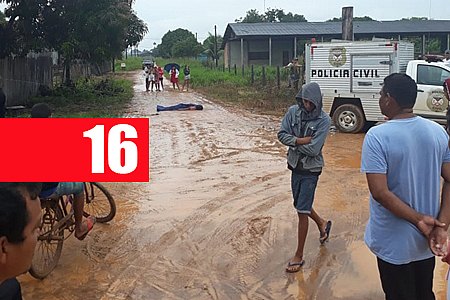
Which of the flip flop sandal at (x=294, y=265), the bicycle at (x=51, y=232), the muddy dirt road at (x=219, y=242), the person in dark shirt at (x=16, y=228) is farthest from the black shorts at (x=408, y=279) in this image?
the bicycle at (x=51, y=232)

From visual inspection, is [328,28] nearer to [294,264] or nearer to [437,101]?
[437,101]

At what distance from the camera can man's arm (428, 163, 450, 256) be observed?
323 centimetres

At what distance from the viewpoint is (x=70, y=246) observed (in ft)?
19.6

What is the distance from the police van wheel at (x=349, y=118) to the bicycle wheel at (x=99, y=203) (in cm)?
853

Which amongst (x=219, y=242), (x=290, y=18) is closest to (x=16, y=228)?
(x=219, y=242)

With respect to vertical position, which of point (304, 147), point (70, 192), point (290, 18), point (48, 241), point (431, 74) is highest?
point (290, 18)

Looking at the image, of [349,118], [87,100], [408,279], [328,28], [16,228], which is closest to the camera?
[16,228]

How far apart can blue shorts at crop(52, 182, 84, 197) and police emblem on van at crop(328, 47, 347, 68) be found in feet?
32.6

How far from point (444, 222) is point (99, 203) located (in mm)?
4627

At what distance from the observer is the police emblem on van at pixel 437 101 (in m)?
12.4

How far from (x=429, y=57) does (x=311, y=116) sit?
348 inches

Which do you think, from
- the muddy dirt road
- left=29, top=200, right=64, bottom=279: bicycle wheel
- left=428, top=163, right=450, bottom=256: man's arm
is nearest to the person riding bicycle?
left=29, top=200, right=64, bottom=279: bicycle wheel

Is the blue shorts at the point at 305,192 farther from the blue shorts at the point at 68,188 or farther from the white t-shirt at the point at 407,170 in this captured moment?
the blue shorts at the point at 68,188

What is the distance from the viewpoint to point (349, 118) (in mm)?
13984
